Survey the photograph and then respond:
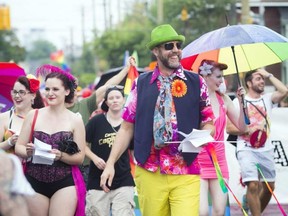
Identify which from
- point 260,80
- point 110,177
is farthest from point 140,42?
point 110,177

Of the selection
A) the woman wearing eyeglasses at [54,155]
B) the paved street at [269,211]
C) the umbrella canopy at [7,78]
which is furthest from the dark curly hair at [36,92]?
the paved street at [269,211]

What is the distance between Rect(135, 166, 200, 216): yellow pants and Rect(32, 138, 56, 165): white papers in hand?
80 cm

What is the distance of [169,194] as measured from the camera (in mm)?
7906

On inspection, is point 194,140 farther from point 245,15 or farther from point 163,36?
point 245,15

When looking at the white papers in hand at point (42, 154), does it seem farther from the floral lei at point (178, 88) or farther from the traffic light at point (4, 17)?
the traffic light at point (4, 17)

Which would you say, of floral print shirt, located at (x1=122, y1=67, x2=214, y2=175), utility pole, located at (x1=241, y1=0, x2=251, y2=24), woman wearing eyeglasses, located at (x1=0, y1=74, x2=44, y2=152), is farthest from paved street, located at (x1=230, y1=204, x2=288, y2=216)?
utility pole, located at (x1=241, y1=0, x2=251, y2=24)

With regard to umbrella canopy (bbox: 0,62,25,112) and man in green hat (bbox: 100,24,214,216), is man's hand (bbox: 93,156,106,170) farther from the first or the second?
man in green hat (bbox: 100,24,214,216)

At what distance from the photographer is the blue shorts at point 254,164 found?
1145cm

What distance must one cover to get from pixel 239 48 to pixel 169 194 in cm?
343

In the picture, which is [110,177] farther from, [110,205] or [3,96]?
[3,96]

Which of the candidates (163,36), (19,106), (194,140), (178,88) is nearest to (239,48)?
(19,106)

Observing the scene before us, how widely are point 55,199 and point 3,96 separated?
300 cm

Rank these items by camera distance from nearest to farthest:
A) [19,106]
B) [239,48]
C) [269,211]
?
[19,106] < [239,48] < [269,211]

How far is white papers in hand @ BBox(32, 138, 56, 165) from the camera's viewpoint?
26.3ft
